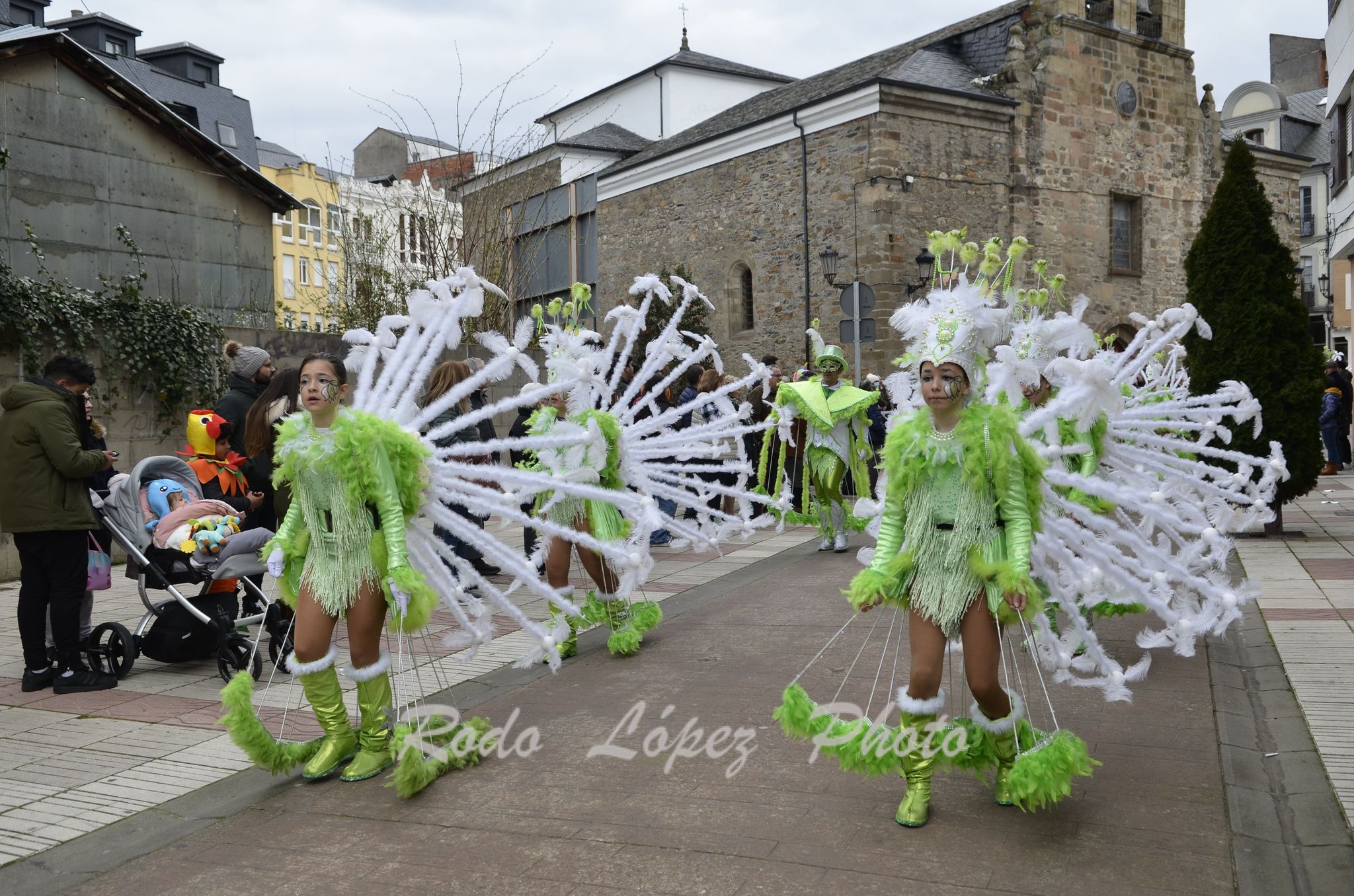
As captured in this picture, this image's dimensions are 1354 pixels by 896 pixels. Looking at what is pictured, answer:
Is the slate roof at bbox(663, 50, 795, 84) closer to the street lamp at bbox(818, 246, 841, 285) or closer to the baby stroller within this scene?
the street lamp at bbox(818, 246, 841, 285)

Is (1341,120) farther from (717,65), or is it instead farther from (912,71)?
(717,65)

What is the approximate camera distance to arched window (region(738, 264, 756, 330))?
2964 centimetres

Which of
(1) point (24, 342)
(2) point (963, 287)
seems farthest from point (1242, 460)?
(1) point (24, 342)

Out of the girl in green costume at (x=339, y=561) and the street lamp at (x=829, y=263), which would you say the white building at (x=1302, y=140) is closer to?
the street lamp at (x=829, y=263)

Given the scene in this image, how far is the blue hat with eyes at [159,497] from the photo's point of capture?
7.04 m

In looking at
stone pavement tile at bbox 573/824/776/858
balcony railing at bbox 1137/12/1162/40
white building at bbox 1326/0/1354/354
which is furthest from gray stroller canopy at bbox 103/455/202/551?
balcony railing at bbox 1137/12/1162/40

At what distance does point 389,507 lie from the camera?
194 inches

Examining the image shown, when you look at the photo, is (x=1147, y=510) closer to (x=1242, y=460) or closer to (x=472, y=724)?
(x=1242, y=460)

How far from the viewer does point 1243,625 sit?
321 inches

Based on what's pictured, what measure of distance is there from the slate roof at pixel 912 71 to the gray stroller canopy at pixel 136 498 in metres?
21.2

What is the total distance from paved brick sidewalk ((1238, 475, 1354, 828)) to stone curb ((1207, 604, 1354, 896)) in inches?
2.8

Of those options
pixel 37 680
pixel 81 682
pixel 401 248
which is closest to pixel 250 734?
pixel 81 682

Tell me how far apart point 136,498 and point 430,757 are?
2972 mm

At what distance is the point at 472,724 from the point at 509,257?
14043 mm
